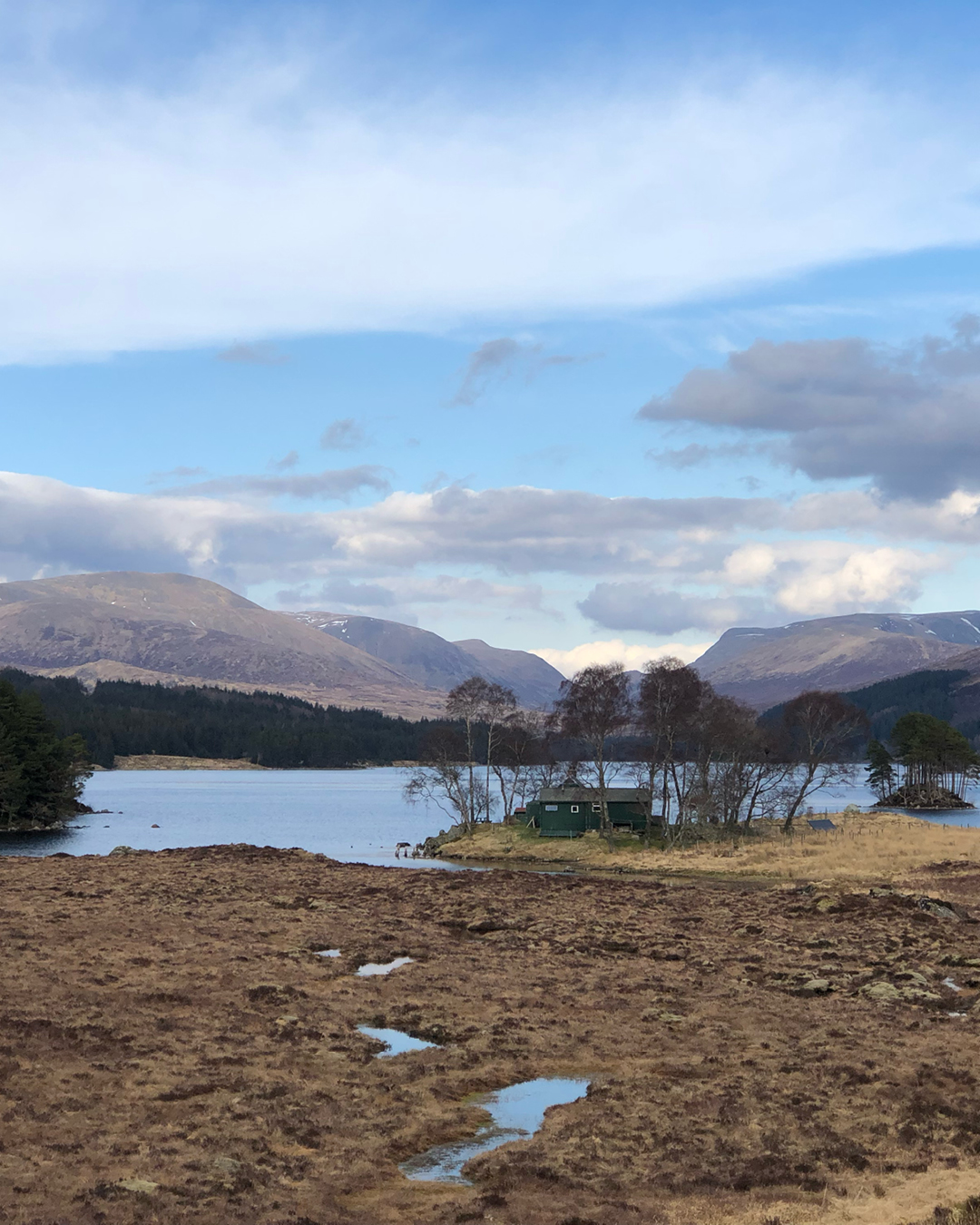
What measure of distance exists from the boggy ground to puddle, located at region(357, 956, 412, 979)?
36 centimetres

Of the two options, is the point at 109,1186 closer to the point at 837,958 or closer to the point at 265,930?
the point at 265,930

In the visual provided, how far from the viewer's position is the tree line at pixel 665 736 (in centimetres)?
7844

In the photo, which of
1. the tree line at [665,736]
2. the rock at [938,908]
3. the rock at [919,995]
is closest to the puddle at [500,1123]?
the rock at [919,995]

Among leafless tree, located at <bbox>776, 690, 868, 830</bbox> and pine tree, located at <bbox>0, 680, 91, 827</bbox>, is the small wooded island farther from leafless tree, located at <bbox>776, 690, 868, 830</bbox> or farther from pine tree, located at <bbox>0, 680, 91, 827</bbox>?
pine tree, located at <bbox>0, 680, 91, 827</bbox>

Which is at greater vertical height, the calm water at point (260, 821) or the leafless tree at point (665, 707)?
the leafless tree at point (665, 707)

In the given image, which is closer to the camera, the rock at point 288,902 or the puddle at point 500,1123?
the puddle at point 500,1123

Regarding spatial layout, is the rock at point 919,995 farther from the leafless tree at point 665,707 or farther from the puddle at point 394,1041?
the leafless tree at point 665,707

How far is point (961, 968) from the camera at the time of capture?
97.2 ft

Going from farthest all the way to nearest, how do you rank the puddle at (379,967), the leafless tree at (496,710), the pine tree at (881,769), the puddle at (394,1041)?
the pine tree at (881,769) < the leafless tree at (496,710) < the puddle at (379,967) < the puddle at (394,1041)

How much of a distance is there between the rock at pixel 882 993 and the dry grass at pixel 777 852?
28.5 meters

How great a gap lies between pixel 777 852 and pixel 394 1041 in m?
51.6

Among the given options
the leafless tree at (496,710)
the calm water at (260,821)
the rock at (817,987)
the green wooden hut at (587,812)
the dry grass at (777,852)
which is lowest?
the calm water at (260,821)

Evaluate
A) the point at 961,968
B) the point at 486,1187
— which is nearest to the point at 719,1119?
the point at 486,1187

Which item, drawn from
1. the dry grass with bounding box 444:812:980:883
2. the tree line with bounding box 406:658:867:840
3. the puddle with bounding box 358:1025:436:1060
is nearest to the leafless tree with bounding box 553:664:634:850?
the tree line with bounding box 406:658:867:840
